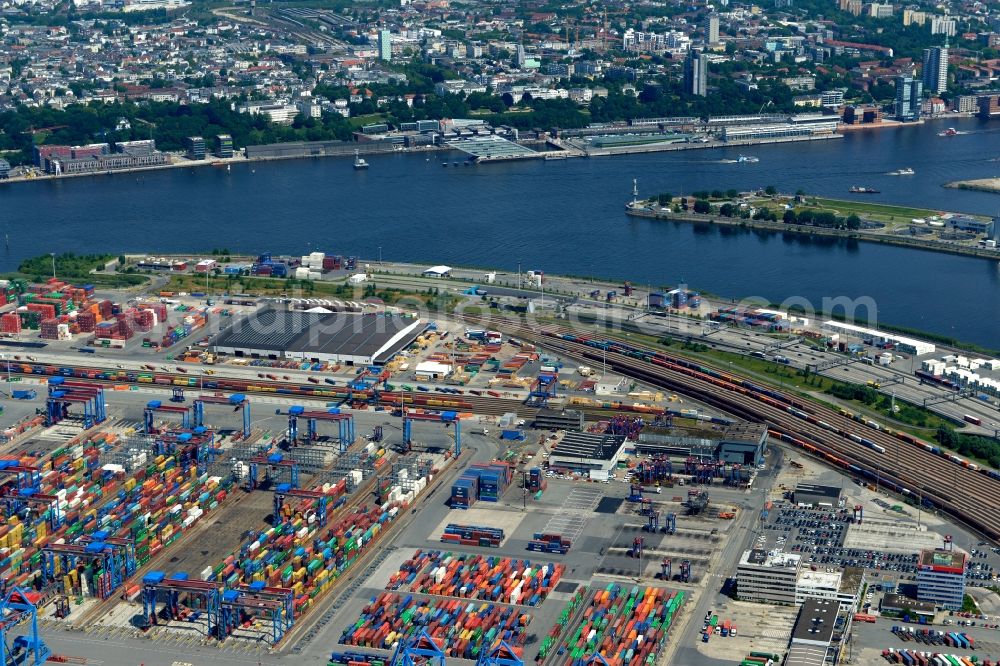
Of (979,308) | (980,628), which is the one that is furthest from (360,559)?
(979,308)

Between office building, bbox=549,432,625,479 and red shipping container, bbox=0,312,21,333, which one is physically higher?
red shipping container, bbox=0,312,21,333

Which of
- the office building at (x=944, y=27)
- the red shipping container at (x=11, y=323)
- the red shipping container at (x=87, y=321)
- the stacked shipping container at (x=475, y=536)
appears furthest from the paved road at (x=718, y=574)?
the office building at (x=944, y=27)

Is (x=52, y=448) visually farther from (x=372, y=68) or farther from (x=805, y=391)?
(x=372, y=68)

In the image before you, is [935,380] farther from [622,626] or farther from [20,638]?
[20,638]

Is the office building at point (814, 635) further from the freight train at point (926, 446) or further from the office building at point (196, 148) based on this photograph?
the office building at point (196, 148)

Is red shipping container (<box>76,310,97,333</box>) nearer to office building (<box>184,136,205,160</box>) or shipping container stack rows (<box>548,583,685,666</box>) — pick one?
shipping container stack rows (<box>548,583,685,666</box>)

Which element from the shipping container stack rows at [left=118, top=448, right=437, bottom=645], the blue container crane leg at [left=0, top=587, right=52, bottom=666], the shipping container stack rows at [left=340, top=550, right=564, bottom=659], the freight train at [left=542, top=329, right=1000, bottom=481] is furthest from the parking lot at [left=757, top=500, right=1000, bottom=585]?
the blue container crane leg at [left=0, top=587, right=52, bottom=666]
